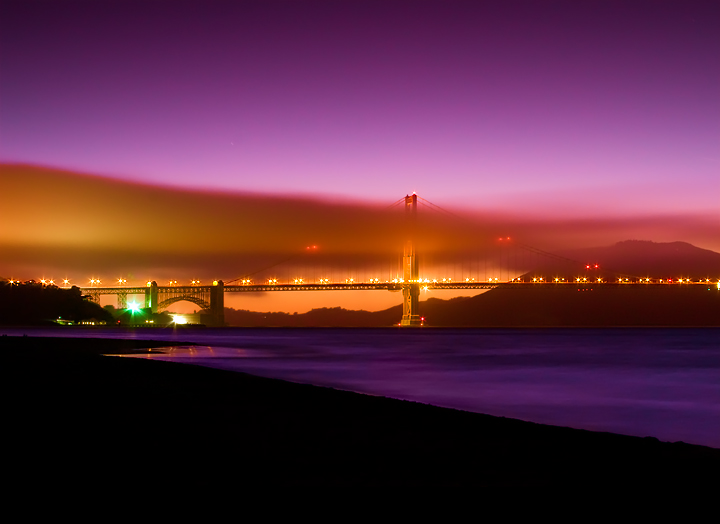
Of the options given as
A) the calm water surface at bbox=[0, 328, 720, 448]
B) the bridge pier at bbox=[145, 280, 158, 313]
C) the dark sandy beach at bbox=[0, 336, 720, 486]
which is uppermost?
the bridge pier at bbox=[145, 280, 158, 313]

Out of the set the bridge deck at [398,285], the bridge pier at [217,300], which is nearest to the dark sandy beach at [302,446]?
the bridge deck at [398,285]

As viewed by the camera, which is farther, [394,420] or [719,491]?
[394,420]

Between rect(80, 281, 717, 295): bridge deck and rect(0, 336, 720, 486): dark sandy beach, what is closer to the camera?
rect(0, 336, 720, 486): dark sandy beach

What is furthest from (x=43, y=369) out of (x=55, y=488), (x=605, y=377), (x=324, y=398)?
(x=605, y=377)

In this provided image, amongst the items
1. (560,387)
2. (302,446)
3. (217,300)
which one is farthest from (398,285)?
(302,446)

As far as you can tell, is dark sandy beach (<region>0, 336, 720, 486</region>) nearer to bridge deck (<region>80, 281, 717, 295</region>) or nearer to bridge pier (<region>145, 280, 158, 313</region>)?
bridge deck (<region>80, 281, 717, 295</region>)

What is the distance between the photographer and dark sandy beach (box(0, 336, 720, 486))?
20.5ft

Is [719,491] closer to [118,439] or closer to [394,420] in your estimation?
[394,420]

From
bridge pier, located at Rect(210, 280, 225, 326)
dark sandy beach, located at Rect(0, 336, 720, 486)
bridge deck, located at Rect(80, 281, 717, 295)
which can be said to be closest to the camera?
dark sandy beach, located at Rect(0, 336, 720, 486)

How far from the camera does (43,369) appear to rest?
17.4 meters

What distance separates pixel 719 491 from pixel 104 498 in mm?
4598

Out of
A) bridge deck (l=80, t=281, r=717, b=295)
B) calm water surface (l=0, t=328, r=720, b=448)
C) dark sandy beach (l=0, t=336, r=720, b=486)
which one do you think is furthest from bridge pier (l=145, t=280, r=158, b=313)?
dark sandy beach (l=0, t=336, r=720, b=486)

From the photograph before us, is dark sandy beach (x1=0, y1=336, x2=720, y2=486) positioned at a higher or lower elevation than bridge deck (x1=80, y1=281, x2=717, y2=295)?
lower

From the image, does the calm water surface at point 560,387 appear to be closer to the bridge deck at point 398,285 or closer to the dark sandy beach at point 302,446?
the dark sandy beach at point 302,446
